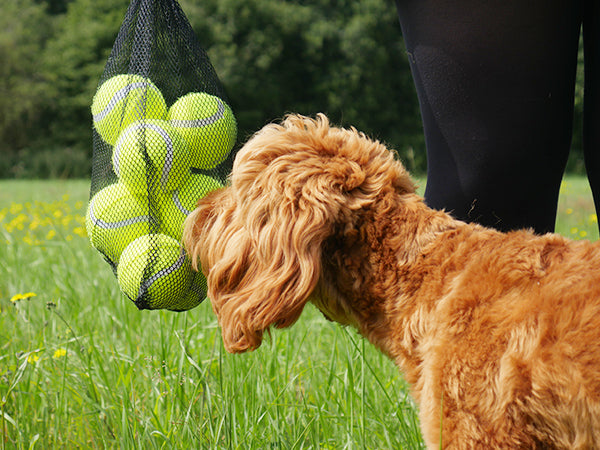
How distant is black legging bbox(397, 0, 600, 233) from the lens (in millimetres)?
2158

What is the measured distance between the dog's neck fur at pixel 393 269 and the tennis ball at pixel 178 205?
1.99ft

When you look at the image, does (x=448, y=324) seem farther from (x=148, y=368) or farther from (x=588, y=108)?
(x=148, y=368)

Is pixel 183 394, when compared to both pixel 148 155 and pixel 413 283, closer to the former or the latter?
pixel 148 155

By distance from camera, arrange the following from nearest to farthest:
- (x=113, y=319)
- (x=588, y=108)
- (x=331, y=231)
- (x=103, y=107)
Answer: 1. (x=331, y=231)
2. (x=588, y=108)
3. (x=103, y=107)
4. (x=113, y=319)

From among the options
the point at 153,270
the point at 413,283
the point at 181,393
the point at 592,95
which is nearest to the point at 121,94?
the point at 153,270

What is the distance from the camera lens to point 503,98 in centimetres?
222

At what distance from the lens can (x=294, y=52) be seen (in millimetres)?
38000

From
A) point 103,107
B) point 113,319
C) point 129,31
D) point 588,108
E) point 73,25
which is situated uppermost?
point 588,108

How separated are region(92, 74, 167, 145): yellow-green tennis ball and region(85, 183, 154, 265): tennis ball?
247mm

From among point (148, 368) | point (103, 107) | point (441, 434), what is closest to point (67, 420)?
point (148, 368)

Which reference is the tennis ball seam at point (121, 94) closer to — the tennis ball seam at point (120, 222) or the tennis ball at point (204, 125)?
the tennis ball at point (204, 125)

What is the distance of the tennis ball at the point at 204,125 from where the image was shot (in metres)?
2.43

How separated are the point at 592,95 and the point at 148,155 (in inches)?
60.7

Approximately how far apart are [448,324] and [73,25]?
38.5m
